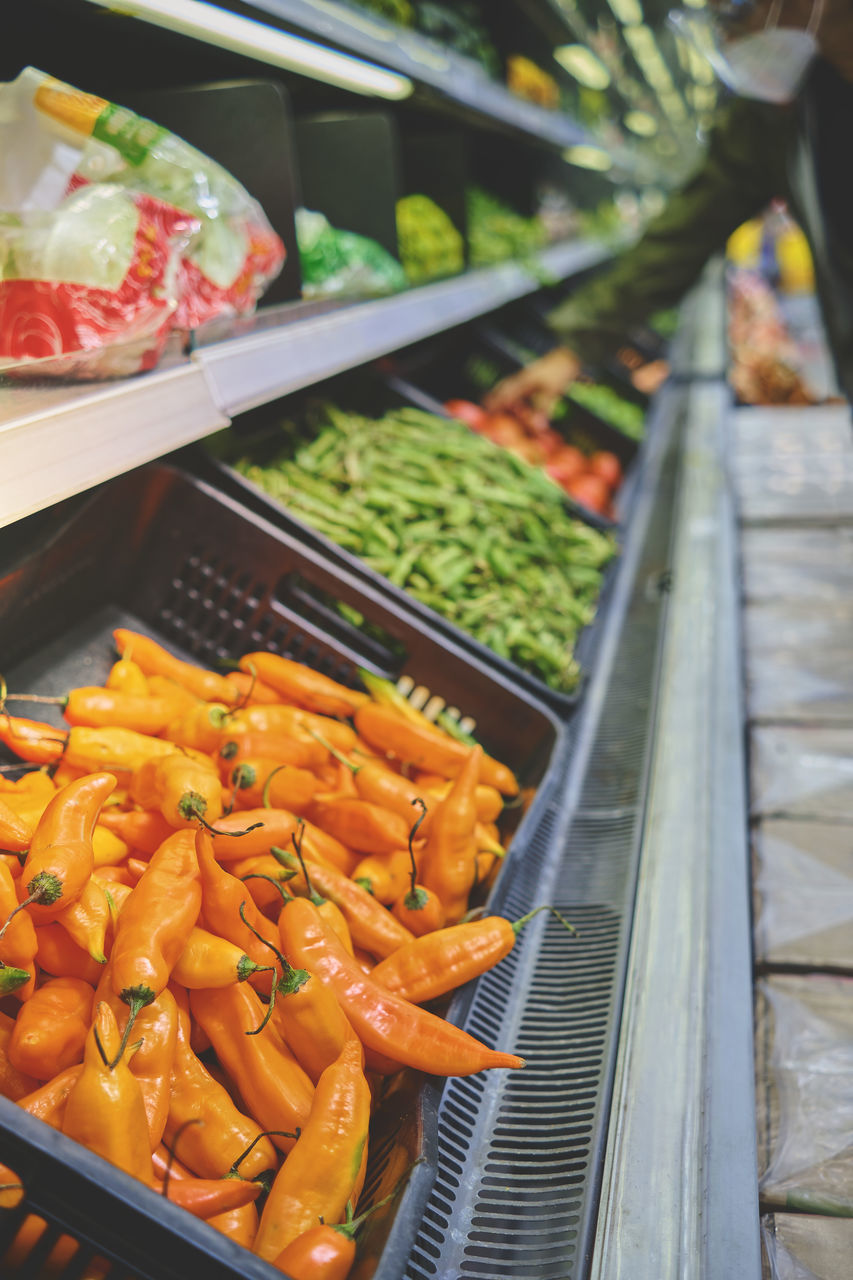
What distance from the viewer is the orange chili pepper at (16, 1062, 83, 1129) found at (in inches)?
33.4

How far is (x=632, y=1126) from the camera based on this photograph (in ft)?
3.41

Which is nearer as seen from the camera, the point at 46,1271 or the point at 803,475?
the point at 46,1271

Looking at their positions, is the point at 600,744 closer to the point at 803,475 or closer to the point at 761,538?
the point at 761,538

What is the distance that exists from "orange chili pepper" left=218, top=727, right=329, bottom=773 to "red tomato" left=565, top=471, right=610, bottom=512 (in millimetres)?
1988

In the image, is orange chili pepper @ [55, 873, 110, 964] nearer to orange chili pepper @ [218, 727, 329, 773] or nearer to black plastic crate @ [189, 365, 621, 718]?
orange chili pepper @ [218, 727, 329, 773]

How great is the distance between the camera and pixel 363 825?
4.57 feet

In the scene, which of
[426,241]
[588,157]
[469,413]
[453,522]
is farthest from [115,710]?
[588,157]

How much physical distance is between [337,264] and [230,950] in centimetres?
198

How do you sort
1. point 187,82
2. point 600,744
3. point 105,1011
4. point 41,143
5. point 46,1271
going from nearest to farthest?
point 46,1271 < point 105,1011 < point 41,143 < point 600,744 < point 187,82

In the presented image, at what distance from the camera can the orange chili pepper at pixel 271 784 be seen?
133 centimetres

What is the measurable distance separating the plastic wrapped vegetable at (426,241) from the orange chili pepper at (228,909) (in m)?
2.36

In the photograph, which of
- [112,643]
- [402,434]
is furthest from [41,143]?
[402,434]

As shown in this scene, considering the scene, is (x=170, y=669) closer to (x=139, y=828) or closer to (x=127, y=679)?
(x=127, y=679)

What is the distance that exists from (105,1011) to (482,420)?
2842mm
